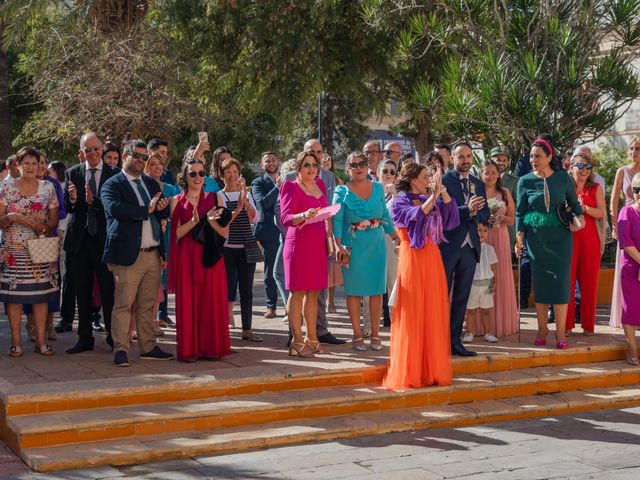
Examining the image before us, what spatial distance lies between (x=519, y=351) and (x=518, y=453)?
105 inches

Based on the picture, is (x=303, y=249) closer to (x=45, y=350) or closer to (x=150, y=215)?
(x=150, y=215)

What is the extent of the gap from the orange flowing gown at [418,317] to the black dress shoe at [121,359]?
7.49 feet

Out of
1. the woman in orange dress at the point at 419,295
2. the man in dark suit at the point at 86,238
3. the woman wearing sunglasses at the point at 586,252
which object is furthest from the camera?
A: the woman wearing sunglasses at the point at 586,252

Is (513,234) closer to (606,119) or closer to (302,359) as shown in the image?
(606,119)

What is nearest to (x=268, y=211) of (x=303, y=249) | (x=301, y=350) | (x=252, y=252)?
(x=252, y=252)

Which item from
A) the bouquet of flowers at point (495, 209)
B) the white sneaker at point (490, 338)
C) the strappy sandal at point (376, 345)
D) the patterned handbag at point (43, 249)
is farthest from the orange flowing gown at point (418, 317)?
the patterned handbag at point (43, 249)

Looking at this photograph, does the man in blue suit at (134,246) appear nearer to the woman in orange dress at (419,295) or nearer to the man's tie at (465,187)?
the woman in orange dress at (419,295)

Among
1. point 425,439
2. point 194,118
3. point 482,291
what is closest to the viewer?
A: point 425,439

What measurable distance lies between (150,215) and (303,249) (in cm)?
144

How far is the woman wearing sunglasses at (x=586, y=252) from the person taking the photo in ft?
35.6

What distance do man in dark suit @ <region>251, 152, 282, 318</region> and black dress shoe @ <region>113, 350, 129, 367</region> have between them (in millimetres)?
3411

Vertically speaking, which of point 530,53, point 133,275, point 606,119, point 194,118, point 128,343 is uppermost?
point 194,118

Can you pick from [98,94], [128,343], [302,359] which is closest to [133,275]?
[128,343]

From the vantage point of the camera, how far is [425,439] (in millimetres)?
7574
